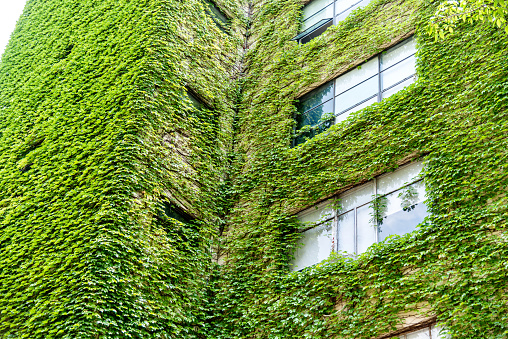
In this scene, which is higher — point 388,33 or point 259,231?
point 388,33

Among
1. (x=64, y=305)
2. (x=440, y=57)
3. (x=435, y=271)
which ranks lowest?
(x=64, y=305)

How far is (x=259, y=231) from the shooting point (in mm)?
11297

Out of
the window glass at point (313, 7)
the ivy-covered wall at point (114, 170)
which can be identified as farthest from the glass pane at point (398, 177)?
the window glass at point (313, 7)

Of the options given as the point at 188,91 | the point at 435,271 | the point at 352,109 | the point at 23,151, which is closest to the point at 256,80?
the point at 188,91

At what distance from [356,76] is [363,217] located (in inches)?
168

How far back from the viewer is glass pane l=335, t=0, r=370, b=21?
45.8 feet

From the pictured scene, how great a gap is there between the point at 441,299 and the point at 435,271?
0.50 metres

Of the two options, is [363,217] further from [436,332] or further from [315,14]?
[315,14]

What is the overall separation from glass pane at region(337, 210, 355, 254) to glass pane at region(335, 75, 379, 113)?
10.3 feet

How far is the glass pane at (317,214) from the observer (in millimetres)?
10709

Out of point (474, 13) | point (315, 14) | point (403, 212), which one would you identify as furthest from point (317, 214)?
point (315, 14)

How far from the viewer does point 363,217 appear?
9.94m

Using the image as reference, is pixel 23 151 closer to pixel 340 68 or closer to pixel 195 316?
pixel 195 316

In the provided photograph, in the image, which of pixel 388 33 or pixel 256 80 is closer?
pixel 388 33
